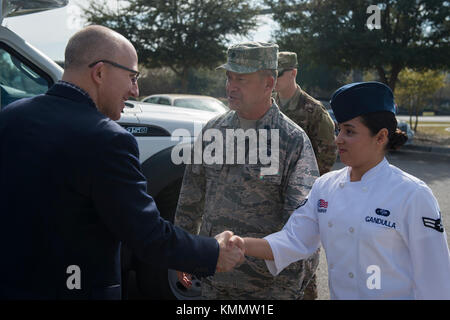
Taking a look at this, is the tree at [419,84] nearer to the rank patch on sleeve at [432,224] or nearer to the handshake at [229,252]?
the handshake at [229,252]

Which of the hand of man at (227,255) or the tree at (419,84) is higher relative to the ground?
the hand of man at (227,255)

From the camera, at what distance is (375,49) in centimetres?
1597

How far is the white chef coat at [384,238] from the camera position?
1814mm

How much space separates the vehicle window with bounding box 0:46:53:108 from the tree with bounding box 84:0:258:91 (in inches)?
724

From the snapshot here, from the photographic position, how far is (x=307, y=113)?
13.0 ft

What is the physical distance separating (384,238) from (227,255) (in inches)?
27.8

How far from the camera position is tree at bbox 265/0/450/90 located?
1556 cm

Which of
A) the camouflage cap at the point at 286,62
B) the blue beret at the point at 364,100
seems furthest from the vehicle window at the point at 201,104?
the blue beret at the point at 364,100

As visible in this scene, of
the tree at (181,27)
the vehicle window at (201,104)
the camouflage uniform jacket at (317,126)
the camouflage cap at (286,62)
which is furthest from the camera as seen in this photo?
the tree at (181,27)

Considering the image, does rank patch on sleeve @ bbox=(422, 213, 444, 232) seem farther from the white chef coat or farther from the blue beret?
the blue beret

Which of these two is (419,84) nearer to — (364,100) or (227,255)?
(364,100)

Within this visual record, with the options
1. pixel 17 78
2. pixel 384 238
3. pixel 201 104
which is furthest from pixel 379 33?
pixel 384 238

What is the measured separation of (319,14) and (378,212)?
16.1 metres

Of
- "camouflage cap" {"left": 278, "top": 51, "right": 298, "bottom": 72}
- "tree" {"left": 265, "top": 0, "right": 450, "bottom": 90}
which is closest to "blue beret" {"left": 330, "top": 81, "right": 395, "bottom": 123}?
"camouflage cap" {"left": 278, "top": 51, "right": 298, "bottom": 72}
